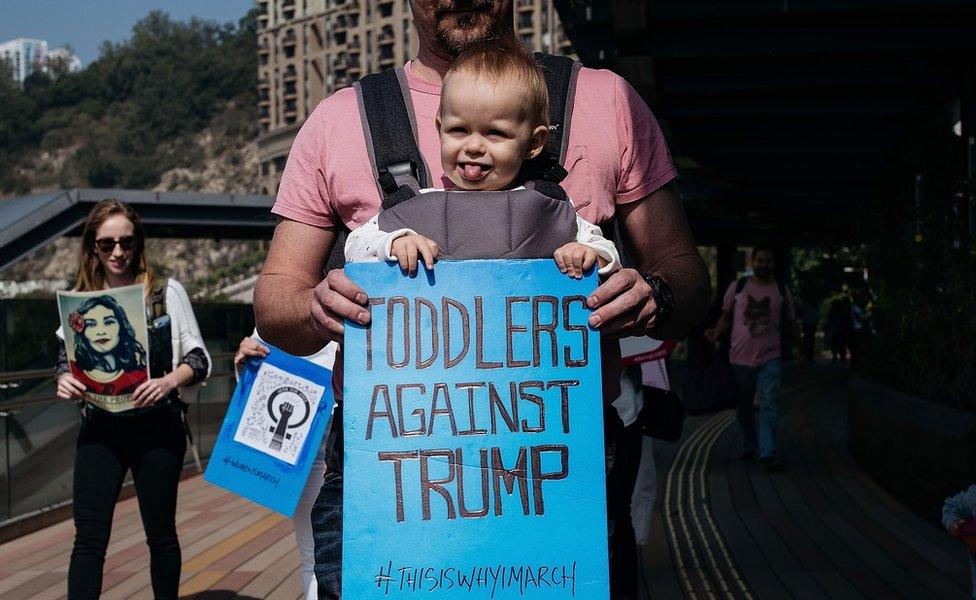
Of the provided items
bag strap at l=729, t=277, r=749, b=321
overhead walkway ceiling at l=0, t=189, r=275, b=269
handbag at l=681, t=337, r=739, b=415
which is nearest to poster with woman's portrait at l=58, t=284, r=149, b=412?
overhead walkway ceiling at l=0, t=189, r=275, b=269

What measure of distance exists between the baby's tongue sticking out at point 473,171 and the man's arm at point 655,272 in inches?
11.2

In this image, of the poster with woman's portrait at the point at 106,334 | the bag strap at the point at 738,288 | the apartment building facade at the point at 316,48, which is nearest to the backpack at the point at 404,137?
the poster with woman's portrait at the point at 106,334

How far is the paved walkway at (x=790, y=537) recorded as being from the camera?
680 cm

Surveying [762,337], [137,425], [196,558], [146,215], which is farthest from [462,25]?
[146,215]

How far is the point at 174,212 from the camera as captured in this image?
74.1ft

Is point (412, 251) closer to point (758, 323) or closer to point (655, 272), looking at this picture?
point (655, 272)

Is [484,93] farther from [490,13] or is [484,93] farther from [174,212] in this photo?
[174,212]

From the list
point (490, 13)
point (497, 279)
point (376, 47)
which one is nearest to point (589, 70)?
point (490, 13)

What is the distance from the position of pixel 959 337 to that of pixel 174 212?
625 inches

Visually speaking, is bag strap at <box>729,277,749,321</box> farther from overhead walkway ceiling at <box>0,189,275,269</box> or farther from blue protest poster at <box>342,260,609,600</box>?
blue protest poster at <box>342,260,609,600</box>

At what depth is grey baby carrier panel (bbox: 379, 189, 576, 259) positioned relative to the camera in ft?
6.90

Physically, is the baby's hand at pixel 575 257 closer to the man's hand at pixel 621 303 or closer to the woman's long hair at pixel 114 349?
the man's hand at pixel 621 303

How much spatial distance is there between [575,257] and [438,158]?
423 millimetres

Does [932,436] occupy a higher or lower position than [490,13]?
lower
